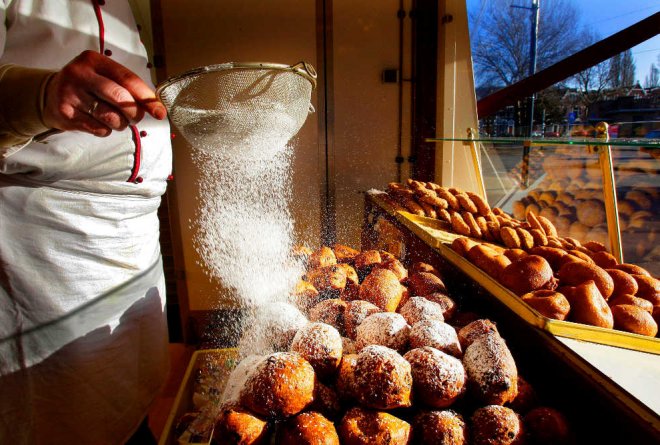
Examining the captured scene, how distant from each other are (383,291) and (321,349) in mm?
383

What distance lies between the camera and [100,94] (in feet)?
2.56

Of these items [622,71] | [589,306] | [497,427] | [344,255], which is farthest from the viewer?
[622,71]

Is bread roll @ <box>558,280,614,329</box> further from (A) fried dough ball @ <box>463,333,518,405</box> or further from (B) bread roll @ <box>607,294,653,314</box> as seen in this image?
(A) fried dough ball @ <box>463,333,518,405</box>

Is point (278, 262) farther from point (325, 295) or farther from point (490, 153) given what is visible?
point (490, 153)

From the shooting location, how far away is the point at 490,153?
105 inches

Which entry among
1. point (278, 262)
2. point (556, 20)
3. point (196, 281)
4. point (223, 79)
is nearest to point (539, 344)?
point (278, 262)

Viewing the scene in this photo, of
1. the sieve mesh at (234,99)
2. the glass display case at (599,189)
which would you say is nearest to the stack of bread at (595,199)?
the glass display case at (599,189)

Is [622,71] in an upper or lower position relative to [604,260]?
upper

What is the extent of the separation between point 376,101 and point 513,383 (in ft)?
10.8

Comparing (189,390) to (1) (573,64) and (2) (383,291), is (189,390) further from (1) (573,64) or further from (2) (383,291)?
(1) (573,64)

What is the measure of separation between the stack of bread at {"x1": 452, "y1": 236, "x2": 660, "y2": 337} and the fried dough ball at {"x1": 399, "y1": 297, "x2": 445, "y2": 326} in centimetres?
23

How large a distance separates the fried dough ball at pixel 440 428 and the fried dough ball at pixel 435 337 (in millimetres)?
165

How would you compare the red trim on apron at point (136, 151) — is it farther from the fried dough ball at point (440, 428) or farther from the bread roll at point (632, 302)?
the bread roll at point (632, 302)

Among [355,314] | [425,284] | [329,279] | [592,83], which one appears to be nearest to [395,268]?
[425,284]
